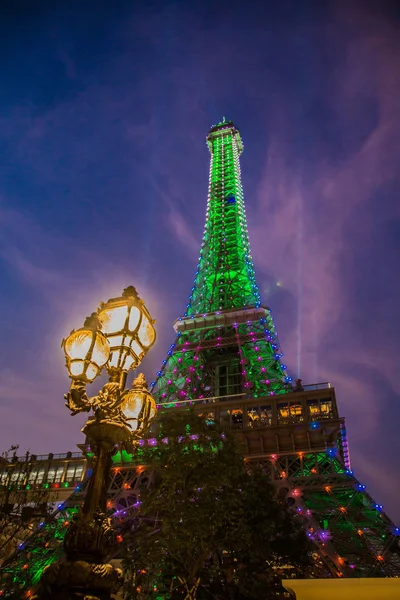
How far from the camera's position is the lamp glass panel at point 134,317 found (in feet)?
27.3

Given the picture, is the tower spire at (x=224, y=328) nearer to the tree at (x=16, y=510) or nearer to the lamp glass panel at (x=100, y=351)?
the tree at (x=16, y=510)

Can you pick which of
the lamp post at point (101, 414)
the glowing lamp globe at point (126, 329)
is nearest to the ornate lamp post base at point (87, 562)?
the lamp post at point (101, 414)

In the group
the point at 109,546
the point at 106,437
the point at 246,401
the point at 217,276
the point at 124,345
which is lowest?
the point at 109,546

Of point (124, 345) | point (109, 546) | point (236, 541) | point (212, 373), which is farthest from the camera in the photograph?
point (212, 373)

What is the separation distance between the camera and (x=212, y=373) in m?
47.7

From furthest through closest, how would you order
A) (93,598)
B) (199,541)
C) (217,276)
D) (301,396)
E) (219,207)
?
(219,207), (217,276), (301,396), (199,541), (93,598)

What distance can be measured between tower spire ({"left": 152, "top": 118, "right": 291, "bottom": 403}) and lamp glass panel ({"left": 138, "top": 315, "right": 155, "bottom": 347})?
1035 inches

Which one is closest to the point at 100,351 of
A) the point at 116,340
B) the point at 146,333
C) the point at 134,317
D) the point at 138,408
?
the point at 116,340

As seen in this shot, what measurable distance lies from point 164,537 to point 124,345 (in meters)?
12.1

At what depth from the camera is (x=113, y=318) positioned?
8.50 m

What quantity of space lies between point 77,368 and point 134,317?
1504 mm

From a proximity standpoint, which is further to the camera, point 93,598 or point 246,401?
point 246,401

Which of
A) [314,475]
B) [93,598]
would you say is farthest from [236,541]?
[93,598]

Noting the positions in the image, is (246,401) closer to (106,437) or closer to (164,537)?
(164,537)
